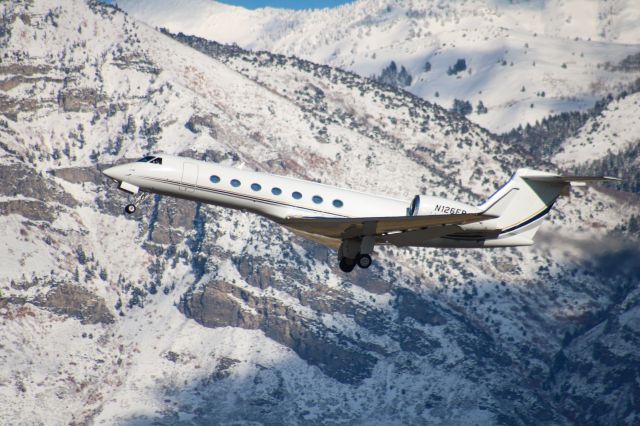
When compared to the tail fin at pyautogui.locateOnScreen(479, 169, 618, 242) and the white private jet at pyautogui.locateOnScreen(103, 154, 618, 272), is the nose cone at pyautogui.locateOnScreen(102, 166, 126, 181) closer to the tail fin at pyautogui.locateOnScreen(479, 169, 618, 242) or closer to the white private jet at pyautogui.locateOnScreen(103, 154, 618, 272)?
the white private jet at pyautogui.locateOnScreen(103, 154, 618, 272)

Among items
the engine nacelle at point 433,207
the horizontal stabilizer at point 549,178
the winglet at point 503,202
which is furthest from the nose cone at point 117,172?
the horizontal stabilizer at point 549,178

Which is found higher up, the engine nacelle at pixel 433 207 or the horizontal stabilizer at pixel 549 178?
the horizontal stabilizer at pixel 549 178

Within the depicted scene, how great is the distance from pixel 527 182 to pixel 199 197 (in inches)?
738

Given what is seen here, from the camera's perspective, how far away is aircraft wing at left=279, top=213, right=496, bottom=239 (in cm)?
7381

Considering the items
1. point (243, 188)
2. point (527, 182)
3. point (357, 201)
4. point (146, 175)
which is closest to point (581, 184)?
point (527, 182)

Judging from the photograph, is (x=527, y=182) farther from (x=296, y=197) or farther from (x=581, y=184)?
(x=296, y=197)

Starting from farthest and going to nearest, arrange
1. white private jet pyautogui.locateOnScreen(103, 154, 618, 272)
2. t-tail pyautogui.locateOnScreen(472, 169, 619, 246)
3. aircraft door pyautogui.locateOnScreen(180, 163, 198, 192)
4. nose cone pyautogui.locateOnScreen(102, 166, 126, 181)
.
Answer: t-tail pyautogui.locateOnScreen(472, 169, 619, 246), nose cone pyautogui.locateOnScreen(102, 166, 126, 181), aircraft door pyautogui.locateOnScreen(180, 163, 198, 192), white private jet pyautogui.locateOnScreen(103, 154, 618, 272)

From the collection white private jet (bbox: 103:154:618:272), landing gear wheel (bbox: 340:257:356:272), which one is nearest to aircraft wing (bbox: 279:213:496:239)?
white private jet (bbox: 103:154:618:272)

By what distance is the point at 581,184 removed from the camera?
251 feet

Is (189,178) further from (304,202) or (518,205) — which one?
(518,205)

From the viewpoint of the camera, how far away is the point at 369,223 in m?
74.6

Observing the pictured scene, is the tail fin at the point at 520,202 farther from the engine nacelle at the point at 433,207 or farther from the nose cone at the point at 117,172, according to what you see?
the nose cone at the point at 117,172

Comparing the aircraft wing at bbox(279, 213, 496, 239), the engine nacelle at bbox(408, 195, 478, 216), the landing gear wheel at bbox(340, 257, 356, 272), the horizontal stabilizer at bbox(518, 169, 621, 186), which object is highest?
the horizontal stabilizer at bbox(518, 169, 621, 186)

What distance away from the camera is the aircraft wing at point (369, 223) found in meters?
73.8
